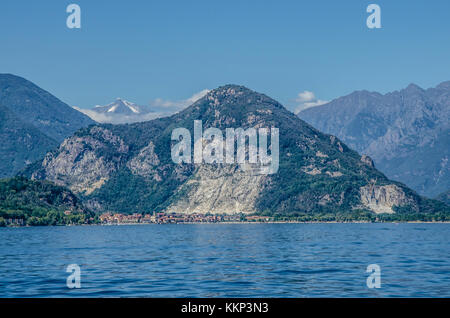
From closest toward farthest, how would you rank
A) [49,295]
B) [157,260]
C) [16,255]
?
[49,295] < [157,260] < [16,255]

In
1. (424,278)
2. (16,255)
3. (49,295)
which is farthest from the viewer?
(16,255)

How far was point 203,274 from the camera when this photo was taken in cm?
8856

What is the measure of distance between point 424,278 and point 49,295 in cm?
4369

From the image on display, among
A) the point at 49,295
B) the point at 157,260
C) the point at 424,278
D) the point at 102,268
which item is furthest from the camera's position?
the point at 157,260

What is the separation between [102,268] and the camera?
97.4 metres
